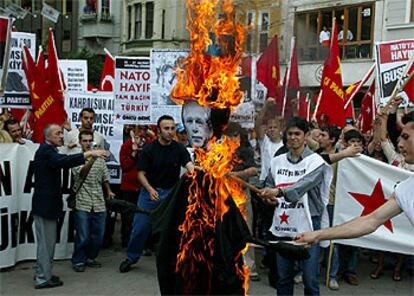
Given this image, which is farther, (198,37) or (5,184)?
(5,184)

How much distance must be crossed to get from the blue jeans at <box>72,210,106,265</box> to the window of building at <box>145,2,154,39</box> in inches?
1031

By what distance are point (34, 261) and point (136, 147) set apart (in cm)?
204

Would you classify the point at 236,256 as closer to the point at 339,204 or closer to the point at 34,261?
the point at 339,204

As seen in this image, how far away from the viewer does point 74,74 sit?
12.0 metres

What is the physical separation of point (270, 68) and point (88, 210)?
3.96 meters

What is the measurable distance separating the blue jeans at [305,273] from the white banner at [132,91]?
14.4 feet

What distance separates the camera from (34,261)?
25.3ft

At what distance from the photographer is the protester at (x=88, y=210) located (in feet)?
24.1

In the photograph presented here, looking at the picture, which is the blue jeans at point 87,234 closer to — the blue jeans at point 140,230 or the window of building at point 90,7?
the blue jeans at point 140,230

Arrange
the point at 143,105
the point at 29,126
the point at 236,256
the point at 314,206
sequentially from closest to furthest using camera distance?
1. the point at 236,256
2. the point at 314,206
3. the point at 143,105
4. the point at 29,126

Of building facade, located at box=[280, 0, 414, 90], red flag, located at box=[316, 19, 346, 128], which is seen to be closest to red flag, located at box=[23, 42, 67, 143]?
red flag, located at box=[316, 19, 346, 128]

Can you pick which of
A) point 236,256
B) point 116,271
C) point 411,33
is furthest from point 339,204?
point 411,33

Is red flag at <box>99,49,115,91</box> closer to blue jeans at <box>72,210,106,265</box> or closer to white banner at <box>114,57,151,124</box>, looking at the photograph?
white banner at <box>114,57,151,124</box>

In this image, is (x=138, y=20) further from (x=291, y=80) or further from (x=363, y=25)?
(x=291, y=80)
